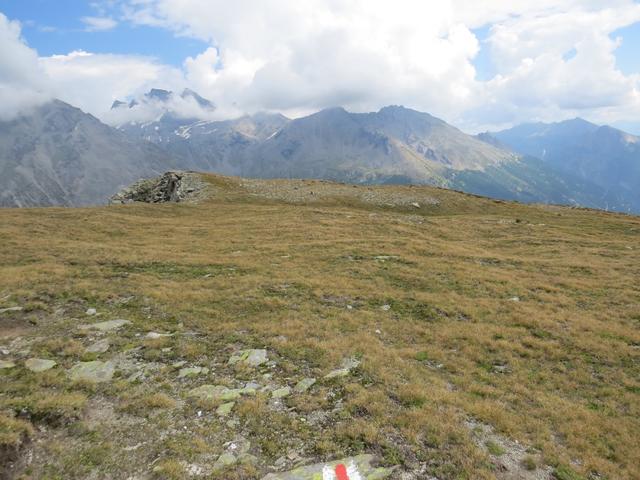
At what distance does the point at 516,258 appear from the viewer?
37.4 m

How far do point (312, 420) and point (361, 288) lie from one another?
14.6 metres

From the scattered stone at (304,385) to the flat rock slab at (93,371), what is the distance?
24.3 ft

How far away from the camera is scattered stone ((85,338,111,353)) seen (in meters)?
17.0

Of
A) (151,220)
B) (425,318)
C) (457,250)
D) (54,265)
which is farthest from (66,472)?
(151,220)

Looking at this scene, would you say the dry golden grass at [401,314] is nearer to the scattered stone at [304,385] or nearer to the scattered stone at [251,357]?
the scattered stone at [304,385]

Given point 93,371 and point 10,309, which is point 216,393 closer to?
point 93,371

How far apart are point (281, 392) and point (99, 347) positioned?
9068mm

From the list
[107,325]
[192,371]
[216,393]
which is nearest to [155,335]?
[107,325]

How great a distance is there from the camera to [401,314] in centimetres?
2292

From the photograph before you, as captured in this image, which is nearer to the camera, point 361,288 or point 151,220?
point 361,288

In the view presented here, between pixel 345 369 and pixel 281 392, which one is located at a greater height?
pixel 345 369

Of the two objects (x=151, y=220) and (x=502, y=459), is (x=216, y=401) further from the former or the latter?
(x=151, y=220)

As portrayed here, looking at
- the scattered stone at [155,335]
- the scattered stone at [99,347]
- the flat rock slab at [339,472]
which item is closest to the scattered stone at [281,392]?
the flat rock slab at [339,472]

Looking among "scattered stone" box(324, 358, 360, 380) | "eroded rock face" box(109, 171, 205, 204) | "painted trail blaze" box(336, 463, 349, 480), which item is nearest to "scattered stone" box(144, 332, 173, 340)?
"scattered stone" box(324, 358, 360, 380)
